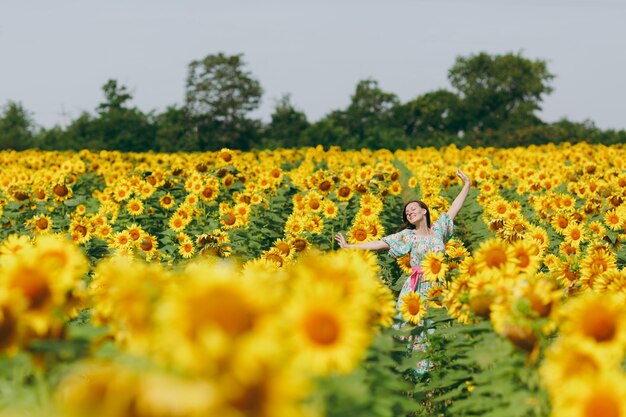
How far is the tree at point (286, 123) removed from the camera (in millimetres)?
44244

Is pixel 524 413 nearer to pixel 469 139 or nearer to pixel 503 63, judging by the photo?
pixel 469 139

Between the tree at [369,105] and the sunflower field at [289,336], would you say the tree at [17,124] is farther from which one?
the sunflower field at [289,336]

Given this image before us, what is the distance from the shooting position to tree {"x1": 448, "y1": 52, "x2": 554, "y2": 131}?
75.4 metres

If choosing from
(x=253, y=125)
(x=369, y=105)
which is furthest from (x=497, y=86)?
(x=253, y=125)

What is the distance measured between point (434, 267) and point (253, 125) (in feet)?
147

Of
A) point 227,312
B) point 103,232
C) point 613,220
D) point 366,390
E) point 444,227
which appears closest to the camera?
point 227,312

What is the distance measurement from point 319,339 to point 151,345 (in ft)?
1.96

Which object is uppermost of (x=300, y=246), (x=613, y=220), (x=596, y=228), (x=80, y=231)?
(x=613, y=220)

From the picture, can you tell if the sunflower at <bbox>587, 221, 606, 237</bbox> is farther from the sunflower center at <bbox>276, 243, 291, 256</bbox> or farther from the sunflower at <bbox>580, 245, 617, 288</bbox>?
the sunflower center at <bbox>276, 243, 291, 256</bbox>

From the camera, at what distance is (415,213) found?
8445 millimetres

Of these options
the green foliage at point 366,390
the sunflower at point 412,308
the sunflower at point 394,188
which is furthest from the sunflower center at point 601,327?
the sunflower at point 394,188

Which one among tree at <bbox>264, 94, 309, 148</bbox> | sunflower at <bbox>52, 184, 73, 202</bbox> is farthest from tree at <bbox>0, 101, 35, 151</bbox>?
sunflower at <bbox>52, 184, 73, 202</bbox>

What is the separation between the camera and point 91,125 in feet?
135

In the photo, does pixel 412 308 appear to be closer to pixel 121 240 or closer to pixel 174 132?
pixel 121 240
